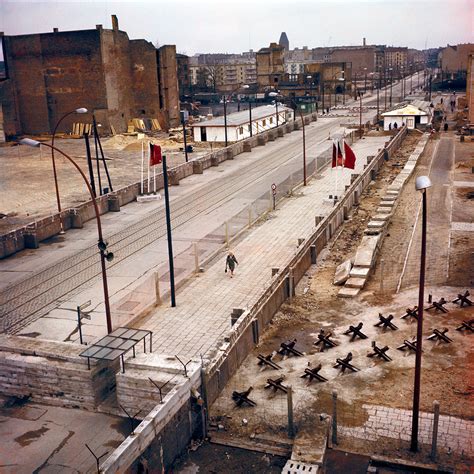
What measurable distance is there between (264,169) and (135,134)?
25694 millimetres

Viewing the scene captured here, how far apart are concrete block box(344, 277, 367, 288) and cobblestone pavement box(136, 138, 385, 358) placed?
9.47 feet

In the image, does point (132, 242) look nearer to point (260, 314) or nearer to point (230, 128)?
point (260, 314)

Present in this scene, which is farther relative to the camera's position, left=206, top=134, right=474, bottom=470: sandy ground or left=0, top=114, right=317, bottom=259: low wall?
left=0, top=114, right=317, bottom=259: low wall

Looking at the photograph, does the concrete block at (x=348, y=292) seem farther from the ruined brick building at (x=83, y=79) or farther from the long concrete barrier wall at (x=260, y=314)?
the ruined brick building at (x=83, y=79)

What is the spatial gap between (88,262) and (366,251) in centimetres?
1105

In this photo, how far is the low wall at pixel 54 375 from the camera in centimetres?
1390

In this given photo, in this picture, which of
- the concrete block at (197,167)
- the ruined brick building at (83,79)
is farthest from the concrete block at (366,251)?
the ruined brick building at (83,79)

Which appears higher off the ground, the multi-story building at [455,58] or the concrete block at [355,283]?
the multi-story building at [455,58]

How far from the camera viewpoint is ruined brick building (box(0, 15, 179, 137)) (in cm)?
6575

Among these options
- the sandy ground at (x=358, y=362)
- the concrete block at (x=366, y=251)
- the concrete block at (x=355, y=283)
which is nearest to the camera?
the sandy ground at (x=358, y=362)

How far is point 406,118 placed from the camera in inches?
2537

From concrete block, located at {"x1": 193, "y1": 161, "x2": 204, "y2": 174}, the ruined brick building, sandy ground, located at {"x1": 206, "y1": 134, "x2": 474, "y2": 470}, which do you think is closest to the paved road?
concrete block, located at {"x1": 193, "y1": 161, "x2": 204, "y2": 174}

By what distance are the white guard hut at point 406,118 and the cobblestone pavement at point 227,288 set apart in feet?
114

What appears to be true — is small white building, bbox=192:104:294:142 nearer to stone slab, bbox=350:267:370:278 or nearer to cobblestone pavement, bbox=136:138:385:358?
cobblestone pavement, bbox=136:138:385:358
